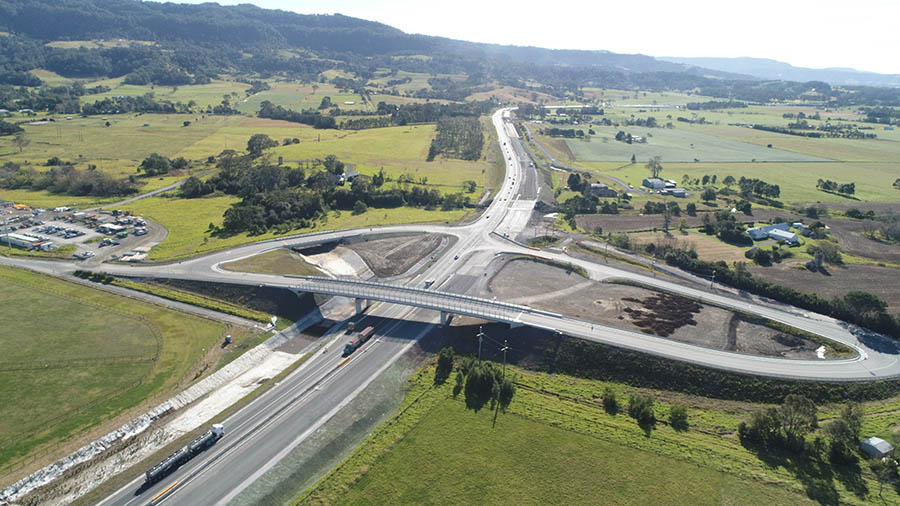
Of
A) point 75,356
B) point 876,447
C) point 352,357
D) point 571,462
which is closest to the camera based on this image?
point 571,462

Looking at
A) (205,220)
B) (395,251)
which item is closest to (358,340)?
Answer: (395,251)

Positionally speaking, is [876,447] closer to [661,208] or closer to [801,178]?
[661,208]

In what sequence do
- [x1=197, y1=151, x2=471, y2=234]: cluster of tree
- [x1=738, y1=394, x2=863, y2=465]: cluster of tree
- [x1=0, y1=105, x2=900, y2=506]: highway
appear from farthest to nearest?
[x1=197, y1=151, x2=471, y2=234]: cluster of tree < [x1=738, y1=394, x2=863, y2=465]: cluster of tree < [x1=0, y1=105, x2=900, y2=506]: highway

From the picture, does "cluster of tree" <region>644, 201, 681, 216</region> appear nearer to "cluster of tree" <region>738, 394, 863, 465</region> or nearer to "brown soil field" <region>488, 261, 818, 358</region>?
"brown soil field" <region>488, 261, 818, 358</region>

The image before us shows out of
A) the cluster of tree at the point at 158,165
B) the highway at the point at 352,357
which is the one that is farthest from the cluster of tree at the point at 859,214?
the cluster of tree at the point at 158,165

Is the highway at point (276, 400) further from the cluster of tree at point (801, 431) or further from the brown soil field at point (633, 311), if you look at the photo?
the cluster of tree at point (801, 431)

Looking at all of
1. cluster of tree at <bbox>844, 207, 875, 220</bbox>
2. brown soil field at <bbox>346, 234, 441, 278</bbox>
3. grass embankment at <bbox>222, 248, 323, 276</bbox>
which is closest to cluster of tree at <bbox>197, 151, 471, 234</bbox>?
grass embankment at <bbox>222, 248, 323, 276</bbox>
